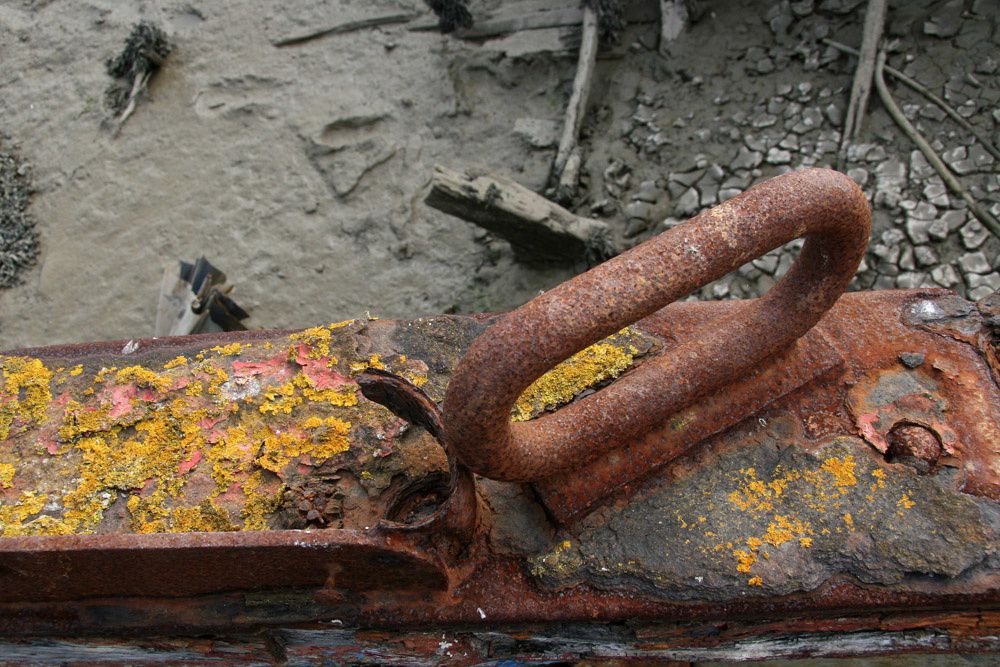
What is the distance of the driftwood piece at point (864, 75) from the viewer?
12.8 feet

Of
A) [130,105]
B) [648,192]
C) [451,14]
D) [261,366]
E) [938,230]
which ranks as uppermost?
[451,14]

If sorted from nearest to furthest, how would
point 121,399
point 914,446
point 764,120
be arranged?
point 914,446 < point 121,399 < point 764,120

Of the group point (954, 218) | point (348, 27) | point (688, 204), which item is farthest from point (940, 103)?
point (348, 27)

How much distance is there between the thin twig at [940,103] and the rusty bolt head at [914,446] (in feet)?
8.37

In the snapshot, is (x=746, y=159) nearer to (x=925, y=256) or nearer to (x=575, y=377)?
(x=925, y=256)

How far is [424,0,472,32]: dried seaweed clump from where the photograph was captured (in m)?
4.86

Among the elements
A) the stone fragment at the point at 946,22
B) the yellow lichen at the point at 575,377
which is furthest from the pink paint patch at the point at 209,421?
the stone fragment at the point at 946,22

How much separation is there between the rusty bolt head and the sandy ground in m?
2.09

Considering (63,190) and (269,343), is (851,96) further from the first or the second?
(63,190)

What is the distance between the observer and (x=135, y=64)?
508 centimetres

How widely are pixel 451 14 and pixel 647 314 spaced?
13.7 feet

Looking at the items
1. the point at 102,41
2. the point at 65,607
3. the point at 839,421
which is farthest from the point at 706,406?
the point at 102,41

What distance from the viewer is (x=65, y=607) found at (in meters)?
1.65

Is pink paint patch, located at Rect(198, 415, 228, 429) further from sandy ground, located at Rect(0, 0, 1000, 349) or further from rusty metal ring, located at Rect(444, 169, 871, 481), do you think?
sandy ground, located at Rect(0, 0, 1000, 349)
